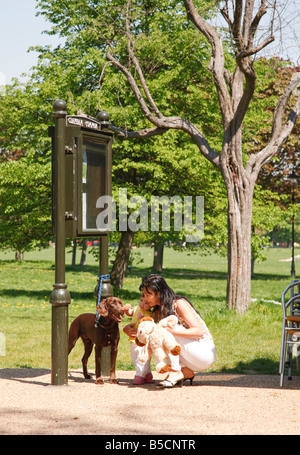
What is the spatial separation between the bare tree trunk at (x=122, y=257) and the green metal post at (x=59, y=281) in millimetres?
14389

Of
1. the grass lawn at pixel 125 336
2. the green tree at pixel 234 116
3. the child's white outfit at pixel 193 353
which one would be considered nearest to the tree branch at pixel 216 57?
the green tree at pixel 234 116

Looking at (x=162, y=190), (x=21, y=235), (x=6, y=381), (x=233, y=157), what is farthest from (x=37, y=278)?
(x=6, y=381)

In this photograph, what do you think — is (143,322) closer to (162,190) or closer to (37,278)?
(162,190)

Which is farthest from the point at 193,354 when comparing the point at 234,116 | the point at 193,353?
the point at 234,116

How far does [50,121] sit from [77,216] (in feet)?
46.1

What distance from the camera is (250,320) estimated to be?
12.9 m

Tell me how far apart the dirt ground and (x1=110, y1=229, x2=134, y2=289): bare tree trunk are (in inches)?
562

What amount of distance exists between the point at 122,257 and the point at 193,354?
15.2 m

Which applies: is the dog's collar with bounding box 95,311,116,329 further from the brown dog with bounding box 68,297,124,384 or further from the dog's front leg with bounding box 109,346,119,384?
the dog's front leg with bounding box 109,346,119,384

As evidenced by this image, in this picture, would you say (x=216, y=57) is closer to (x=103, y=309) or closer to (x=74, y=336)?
(x=74, y=336)

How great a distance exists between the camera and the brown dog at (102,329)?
6.23m

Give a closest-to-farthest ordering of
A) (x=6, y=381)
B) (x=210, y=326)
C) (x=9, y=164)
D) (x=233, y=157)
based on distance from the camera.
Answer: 1. (x=6, y=381)
2. (x=210, y=326)
3. (x=233, y=157)
4. (x=9, y=164)

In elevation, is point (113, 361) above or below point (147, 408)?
above

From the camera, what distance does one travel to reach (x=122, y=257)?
848 inches
